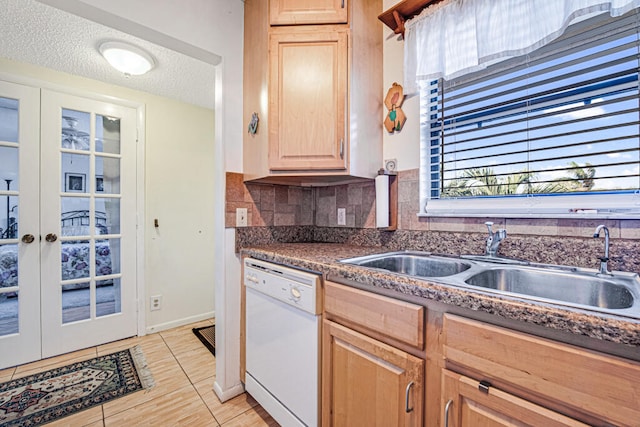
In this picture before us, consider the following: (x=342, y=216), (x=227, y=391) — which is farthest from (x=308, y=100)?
(x=227, y=391)

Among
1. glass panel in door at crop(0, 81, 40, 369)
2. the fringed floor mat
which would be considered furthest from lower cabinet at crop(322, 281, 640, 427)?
glass panel in door at crop(0, 81, 40, 369)

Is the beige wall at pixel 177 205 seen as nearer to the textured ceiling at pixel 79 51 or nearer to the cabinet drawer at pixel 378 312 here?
the textured ceiling at pixel 79 51

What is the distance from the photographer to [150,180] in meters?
2.60

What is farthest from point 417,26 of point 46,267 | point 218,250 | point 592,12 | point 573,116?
point 46,267

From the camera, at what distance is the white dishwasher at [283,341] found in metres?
1.17

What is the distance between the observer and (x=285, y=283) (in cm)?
130

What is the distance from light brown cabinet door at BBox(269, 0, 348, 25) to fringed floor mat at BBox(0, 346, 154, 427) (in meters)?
2.40

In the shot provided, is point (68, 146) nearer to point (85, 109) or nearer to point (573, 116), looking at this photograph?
point (85, 109)

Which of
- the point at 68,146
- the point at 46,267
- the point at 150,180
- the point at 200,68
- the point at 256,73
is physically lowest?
the point at 46,267

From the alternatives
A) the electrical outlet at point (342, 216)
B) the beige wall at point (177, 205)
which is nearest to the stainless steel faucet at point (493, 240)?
the electrical outlet at point (342, 216)

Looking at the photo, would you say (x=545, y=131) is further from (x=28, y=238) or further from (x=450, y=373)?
(x=28, y=238)

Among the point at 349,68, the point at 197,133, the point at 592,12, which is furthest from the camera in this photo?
the point at 197,133

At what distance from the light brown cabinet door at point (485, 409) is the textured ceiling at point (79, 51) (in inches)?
98.3

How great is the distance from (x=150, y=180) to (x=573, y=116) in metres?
3.01
